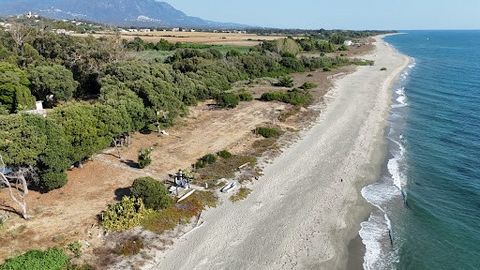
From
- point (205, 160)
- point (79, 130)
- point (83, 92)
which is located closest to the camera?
point (79, 130)

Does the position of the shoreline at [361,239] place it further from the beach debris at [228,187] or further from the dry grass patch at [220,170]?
the dry grass patch at [220,170]

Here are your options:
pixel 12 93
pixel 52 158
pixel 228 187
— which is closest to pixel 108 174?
pixel 52 158

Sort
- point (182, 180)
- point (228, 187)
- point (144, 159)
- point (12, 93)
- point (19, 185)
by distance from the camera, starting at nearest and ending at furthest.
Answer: point (19, 185)
point (228, 187)
point (182, 180)
point (144, 159)
point (12, 93)

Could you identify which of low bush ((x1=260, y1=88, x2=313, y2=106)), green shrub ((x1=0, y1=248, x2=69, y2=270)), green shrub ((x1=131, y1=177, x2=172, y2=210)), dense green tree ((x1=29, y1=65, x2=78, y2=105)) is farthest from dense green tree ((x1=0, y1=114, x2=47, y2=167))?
low bush ((x1=260, y1=88, x2=313, y2=106))

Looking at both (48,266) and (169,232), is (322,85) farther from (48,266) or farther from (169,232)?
(48,266)

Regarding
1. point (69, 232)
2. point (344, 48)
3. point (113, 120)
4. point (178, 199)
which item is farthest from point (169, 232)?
point (344, 48)

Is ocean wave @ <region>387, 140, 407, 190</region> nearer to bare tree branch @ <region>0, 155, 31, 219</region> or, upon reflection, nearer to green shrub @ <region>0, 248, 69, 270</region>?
green shrub @ <region>0, 248, 69, 270</region>

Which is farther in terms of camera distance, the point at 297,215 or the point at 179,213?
the point at 297,215

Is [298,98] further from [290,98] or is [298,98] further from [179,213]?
[179,213]

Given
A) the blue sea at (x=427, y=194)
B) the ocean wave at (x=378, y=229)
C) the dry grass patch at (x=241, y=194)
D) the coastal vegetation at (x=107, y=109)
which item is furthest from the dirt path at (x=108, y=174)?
the blue sea at (x=427, y=194)
